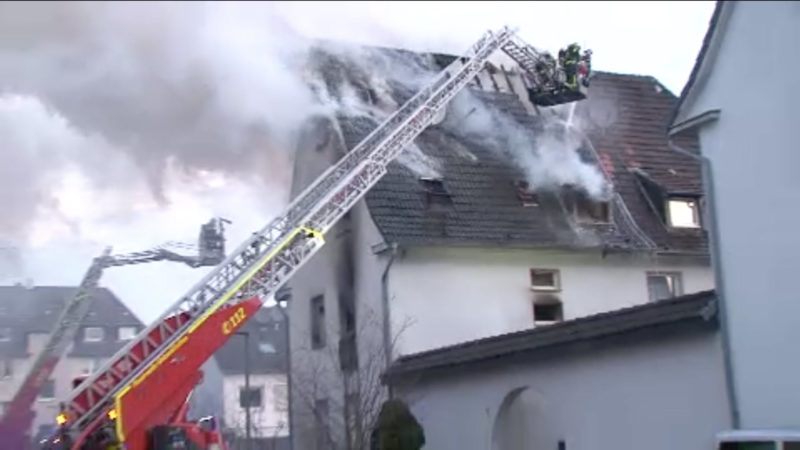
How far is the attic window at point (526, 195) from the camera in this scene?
2400 cm

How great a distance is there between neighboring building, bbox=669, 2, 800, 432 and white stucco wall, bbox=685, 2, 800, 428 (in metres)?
0.01

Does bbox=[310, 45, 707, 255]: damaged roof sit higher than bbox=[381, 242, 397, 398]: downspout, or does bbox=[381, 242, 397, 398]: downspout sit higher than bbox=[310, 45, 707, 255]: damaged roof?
bbox=[310, 45, 707, 255]: damaged roof

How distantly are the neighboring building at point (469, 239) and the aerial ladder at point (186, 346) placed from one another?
3.05 metres

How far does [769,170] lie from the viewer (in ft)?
41.3

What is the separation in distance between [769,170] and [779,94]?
87 centimetres

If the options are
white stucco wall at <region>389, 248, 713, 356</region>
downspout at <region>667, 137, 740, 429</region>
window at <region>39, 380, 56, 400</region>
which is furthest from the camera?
white stucco wall at <region>389, 248, 713, 356</region>

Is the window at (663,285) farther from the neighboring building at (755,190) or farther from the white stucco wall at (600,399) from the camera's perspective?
the neighboring building at (755,190)

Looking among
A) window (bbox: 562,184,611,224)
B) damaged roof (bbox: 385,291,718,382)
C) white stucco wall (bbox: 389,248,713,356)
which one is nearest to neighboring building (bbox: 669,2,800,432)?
damaged roof (bbox: 385,291,718,382)

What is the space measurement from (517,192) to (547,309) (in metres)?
2.75

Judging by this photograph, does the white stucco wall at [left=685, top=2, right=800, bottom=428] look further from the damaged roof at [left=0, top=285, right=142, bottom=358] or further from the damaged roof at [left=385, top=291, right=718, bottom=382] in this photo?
the damaged roof at [left=0, top=285, right=142, bottom=358]

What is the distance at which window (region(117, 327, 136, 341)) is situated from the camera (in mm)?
16281

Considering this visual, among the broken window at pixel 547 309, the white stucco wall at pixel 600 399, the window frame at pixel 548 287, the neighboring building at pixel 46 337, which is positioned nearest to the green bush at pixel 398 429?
the white stucco wall at pixel 600 399

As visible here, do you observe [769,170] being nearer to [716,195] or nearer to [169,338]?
[716,195]

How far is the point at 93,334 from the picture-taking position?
16.1 metres
